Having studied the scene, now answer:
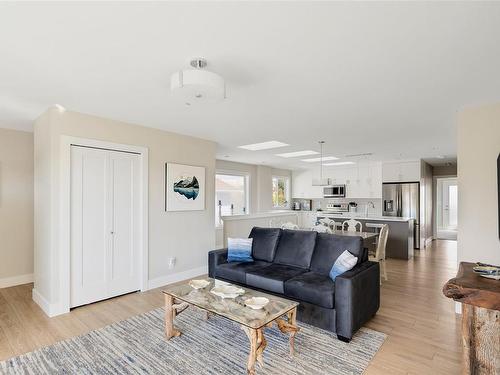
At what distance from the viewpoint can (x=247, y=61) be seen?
216cm

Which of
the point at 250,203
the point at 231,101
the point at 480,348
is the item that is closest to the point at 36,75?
the point at 231,101

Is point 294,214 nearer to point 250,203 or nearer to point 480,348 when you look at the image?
point 250,203

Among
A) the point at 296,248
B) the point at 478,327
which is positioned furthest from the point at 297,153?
the point at 478,327

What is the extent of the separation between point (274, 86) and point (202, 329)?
8.37 feet

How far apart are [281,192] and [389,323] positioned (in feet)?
22.4

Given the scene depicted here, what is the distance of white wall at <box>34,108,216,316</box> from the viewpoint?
10.9 ft

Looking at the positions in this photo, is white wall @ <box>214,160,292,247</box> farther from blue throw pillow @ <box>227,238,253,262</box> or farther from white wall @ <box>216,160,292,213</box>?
blue throw pillow @ <box>227,238,253,262</box>

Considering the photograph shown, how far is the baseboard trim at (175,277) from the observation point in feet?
14.0

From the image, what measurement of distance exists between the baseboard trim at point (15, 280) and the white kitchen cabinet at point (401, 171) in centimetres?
824

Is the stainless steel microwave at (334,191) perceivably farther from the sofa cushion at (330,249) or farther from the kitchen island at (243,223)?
the sofa cushion at (330,249)

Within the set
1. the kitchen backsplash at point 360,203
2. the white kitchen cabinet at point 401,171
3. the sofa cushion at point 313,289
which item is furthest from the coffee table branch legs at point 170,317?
the kitchen backsplash at point 360,203

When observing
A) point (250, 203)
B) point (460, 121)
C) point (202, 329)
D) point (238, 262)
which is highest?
point (460, 121)

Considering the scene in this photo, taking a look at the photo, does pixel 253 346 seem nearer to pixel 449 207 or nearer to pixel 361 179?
pixel 361 179

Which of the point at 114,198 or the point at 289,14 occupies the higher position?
the point at 289,14
